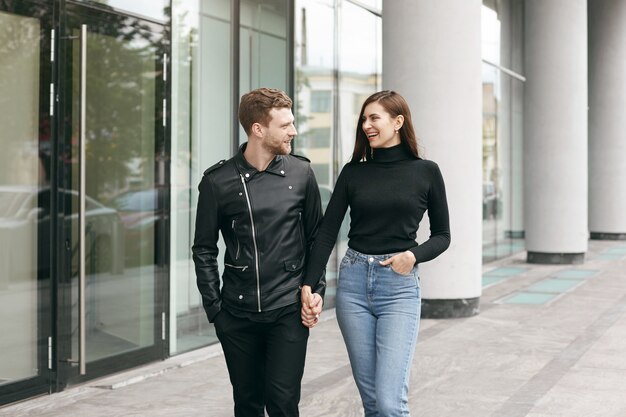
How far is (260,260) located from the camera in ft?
12.3

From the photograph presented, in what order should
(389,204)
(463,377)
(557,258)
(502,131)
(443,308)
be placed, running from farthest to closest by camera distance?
1. (502,131)
2. (557,258)
3. (443,308)
4. (463,377)
5. (389,204)

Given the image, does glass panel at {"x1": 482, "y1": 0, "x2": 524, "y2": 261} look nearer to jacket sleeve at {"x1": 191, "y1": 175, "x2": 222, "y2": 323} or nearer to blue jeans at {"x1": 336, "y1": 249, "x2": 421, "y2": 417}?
blue jeans at {"x1": 336, "y1": 249, "x2": 421, "y2": 417}

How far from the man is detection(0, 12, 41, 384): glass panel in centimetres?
290

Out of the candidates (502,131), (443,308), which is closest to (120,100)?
(443,308)

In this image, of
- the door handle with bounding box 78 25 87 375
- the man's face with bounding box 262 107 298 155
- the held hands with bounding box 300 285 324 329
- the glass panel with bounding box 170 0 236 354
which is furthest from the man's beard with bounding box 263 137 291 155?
the glass panel with bounding box 170 0 236 354

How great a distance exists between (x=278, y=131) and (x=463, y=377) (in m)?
3.99

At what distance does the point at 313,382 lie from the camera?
23.1 feet

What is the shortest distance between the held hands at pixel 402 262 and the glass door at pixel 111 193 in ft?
11.3

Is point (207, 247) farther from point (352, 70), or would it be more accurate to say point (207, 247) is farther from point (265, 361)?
point (352, 70)

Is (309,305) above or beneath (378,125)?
beneath

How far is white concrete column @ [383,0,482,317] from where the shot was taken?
10.1 m

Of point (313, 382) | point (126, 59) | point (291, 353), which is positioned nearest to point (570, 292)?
point (313, 382)

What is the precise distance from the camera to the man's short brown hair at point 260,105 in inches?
149

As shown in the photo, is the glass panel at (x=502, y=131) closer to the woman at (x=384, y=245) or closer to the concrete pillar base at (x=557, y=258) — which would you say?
the concrete pillar base at (x=557, y=258)
